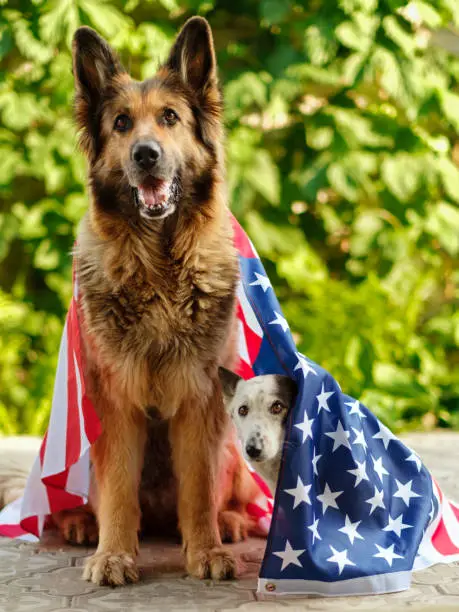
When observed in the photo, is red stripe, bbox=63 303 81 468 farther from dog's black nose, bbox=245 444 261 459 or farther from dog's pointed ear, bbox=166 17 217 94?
dog's pointed ear, bbox=166 17 217 94

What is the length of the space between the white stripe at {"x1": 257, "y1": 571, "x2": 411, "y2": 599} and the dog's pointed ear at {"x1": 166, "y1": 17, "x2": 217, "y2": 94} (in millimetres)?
1686

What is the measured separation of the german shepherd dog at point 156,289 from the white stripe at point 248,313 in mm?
71

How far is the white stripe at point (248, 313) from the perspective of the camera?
9.50 ft

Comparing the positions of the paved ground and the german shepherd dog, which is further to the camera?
the german shepherd dog

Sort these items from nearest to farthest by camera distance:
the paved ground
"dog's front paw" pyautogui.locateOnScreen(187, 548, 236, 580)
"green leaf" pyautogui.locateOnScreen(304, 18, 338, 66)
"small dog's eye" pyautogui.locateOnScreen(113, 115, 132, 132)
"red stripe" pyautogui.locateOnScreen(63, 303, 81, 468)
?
the paved ground, "dog's front paw" pyautogui.locateOnScreen(187, 548, 236, 580), "small dog's eye" pyautogui.locateOnScreen(113, 115, 132, 132), "red stripe" pyautogui.locateOnScreen(63, 303, 81, 468), "green leaf" pyautogui.locateOnScreen(304, 18, 338, 66)

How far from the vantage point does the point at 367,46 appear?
565 centimetres

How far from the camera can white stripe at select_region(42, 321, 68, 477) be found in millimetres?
2961

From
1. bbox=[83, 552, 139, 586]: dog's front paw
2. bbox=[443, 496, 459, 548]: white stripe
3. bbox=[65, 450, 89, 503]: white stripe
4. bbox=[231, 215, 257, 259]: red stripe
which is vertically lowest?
bbox=[83, 552, 139, 586]: dog's front paw

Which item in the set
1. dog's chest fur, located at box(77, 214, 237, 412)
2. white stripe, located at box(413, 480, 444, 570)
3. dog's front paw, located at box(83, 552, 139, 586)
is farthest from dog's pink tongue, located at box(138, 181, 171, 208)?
white stripe, located at box(413, 480, 444, 570)

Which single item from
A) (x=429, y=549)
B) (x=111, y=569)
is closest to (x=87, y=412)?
(x=111, y=569)

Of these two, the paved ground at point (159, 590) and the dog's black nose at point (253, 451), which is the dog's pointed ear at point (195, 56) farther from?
the paved ground at point (159, 590)

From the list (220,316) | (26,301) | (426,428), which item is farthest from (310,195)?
(220,316)

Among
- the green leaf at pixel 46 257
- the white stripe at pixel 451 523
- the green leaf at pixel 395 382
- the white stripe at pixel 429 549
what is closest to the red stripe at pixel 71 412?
the white stripe at pixel 429 549

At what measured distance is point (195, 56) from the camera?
2867mm
